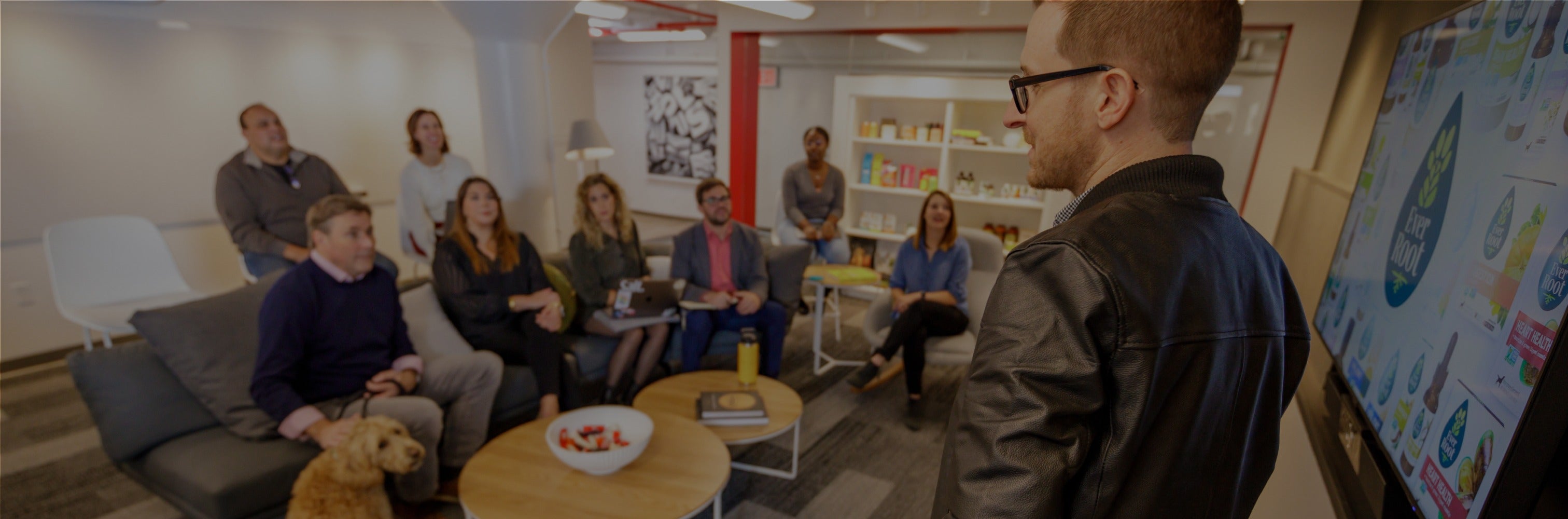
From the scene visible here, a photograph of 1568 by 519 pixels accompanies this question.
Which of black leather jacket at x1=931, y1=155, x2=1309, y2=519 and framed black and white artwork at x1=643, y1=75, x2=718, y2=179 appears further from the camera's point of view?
framed black and white artwork at x1=643, y1=75, x2=718, y2=179

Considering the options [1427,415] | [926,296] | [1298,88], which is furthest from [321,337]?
[1298,88]

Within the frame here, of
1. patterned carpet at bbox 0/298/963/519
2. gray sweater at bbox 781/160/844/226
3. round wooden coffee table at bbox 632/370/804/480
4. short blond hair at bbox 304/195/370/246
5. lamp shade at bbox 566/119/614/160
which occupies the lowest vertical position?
patterned carpet at bbox 0/298/963/519

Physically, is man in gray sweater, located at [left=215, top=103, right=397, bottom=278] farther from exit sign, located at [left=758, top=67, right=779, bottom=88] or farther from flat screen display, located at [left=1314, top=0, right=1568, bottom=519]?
flat screen display, located at [left=1314, top=0, right=1568, bottom=519]

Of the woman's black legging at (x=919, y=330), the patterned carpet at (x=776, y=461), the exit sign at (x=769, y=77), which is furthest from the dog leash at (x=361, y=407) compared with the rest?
the exit sign at (x=769, y=77)

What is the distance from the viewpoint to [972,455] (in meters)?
0.77

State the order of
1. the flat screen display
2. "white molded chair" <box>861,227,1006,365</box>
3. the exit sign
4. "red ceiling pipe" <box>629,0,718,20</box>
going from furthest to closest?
the exit sign
"red ceiling pipe" <box>629,0,718,20</box>
"white molded chair" <box>861,227,1006,365</box>
the flat screen display

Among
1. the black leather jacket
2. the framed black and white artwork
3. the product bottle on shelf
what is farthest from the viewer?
the framed black and white artwork

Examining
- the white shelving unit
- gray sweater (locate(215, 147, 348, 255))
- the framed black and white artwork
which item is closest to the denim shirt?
the white shelving unit

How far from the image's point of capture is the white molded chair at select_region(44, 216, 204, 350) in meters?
3.16

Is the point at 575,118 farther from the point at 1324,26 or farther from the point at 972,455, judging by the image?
the point at 972,455

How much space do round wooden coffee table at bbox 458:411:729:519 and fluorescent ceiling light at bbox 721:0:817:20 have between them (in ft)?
9.25

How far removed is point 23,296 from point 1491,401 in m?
5.95

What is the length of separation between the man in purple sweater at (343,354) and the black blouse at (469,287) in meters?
0.37

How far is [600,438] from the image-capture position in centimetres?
221
